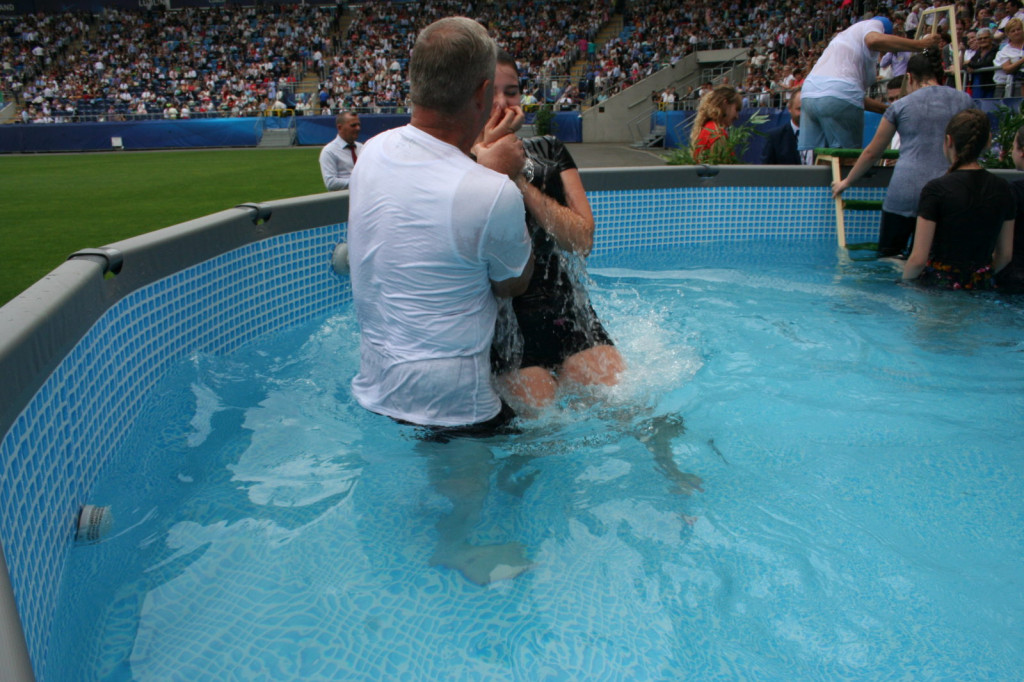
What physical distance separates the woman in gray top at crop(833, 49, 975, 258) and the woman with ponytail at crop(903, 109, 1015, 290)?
72 centimetres

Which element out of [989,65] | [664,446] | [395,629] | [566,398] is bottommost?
[395,629]

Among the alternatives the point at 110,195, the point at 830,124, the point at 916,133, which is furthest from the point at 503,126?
the point at 110,195

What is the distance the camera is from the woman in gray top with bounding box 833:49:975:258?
17.3ft

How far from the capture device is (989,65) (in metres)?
10.1

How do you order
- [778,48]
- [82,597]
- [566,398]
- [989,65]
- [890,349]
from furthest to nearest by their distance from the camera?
[778,48] → [989,65] → [890,349] → [566,398] → [82,597]

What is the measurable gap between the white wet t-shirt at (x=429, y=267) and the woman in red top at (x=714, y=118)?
19.5 feet

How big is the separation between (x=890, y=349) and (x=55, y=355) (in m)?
3.87

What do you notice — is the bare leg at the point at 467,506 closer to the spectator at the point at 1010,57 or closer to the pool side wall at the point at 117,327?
the pool side wall at the point at 117,327

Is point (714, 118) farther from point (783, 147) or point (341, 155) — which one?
point (341, 155)

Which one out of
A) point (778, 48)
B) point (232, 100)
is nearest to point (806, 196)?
point (778, 48)

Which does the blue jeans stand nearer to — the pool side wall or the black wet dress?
the pool side wall

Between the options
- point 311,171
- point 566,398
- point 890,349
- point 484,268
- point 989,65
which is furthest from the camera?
point 311,171

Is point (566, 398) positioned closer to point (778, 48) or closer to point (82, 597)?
point (82, 597)

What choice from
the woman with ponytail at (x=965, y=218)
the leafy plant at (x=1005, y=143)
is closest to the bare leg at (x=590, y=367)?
the woman with ponytail at (x=965, y=218)
